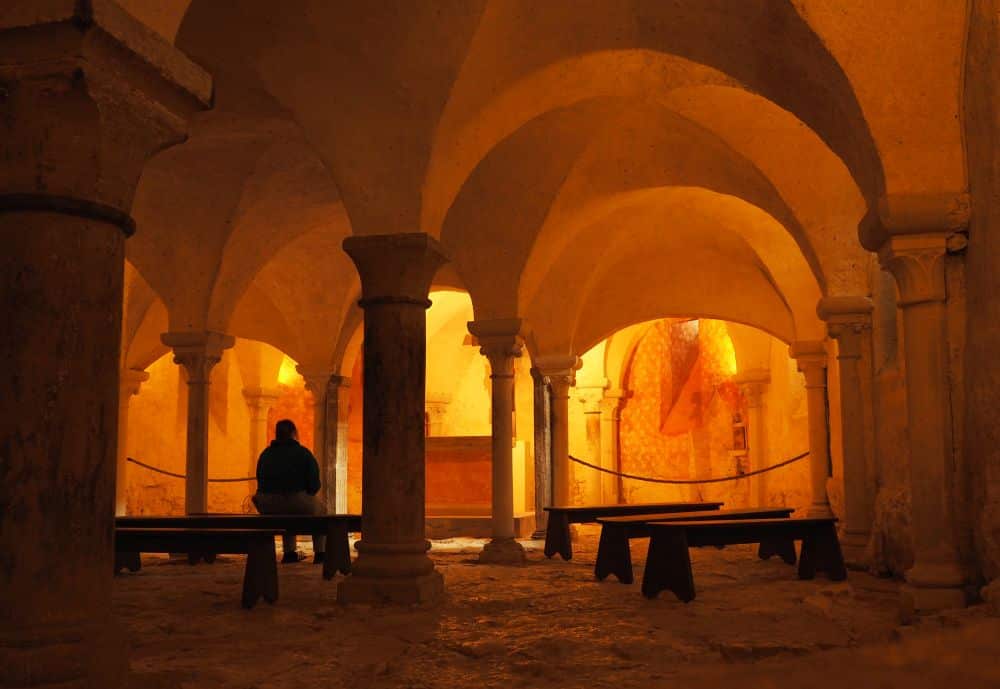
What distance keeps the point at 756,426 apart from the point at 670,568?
1056 centimetres

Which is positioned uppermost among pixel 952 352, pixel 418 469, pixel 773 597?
pixel 952 352

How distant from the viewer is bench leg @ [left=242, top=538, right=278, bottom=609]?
5.71 meters

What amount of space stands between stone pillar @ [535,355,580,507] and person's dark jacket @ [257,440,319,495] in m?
4.32

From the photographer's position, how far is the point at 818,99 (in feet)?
18.6

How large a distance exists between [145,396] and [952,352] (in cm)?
1517

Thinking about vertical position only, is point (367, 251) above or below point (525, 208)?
below

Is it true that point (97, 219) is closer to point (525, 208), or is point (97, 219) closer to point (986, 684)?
point (986, 684)

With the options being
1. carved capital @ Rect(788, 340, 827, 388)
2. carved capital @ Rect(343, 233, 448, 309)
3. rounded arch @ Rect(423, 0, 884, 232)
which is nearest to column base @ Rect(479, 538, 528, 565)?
carved capital @ Rect(343, 233, 448, 309)

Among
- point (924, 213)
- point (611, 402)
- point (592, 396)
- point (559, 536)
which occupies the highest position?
point (924, 213)

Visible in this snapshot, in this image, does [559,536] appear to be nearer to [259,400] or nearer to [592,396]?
[592,396]

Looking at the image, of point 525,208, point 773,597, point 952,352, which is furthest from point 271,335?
point 952,352

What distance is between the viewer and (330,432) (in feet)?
43.9

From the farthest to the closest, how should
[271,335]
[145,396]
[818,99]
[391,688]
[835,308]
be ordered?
[145,396]
[271,335]
[835,308]
[818,99]
[391,688]

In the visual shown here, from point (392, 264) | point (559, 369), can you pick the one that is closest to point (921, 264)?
point (392, 264)
